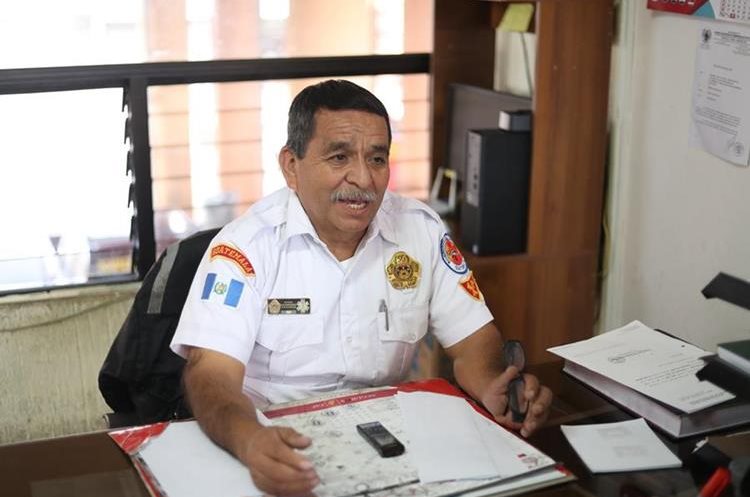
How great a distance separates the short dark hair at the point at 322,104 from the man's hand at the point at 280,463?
0.69 meters

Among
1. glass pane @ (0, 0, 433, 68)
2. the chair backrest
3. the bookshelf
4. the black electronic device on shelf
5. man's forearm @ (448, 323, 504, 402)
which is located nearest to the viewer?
the black electronic device on shelf

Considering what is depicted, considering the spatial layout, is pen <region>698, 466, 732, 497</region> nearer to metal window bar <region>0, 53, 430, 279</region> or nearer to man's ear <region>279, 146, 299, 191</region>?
man's ear <region>279, 146, 299, 191</region>

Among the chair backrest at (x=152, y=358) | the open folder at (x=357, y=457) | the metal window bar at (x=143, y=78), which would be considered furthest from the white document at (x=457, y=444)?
the metal window bar at (x=143, y=78)

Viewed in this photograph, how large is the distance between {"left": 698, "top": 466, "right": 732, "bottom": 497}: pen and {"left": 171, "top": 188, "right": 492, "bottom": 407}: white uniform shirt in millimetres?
673

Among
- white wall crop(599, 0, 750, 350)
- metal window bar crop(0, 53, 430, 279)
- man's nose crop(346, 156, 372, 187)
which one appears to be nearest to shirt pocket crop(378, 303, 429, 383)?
man's nose crop(346, 156, 372, 187)

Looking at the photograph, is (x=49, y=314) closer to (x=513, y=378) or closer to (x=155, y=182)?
(x=155, y=182)

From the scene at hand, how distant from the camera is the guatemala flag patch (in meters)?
1.79

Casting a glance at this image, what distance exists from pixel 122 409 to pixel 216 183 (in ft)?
4.48

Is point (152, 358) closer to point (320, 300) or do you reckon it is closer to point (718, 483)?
point (320, 300)

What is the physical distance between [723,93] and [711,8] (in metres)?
0.20

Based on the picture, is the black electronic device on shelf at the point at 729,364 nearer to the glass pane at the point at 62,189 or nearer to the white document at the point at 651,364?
the white document at the point at 651,364

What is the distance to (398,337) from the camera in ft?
6.46

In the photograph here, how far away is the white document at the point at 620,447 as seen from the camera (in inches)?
58.7

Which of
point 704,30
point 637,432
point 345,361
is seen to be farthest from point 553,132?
point 637,432
